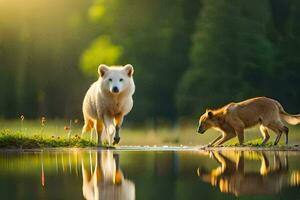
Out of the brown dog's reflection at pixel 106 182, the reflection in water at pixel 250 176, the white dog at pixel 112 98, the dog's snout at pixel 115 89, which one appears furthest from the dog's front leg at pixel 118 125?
the reflection in water at pixel 250 176

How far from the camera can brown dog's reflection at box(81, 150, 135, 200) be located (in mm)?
8078

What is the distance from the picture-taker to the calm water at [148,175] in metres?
8.34

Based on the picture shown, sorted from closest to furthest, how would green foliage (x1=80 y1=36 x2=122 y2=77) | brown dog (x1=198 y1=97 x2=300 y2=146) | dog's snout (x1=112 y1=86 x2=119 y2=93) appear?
dog's snout (x1=112 y1=86 x2=119 y2=93)
brown dog (x1=198 y1=97 x2=300 y2=146)
green foliage (x1=80 y1=36 x2=122 y2=77)

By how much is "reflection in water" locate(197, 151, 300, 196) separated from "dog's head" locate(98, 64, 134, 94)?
106 inches

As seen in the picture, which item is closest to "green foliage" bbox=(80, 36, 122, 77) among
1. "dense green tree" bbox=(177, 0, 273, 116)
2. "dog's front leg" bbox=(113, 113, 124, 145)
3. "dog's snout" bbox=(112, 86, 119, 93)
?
"dense green tree" bbox=(177, 0, 273, 116)

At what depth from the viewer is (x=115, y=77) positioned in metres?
15.1

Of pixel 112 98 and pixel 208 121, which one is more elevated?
pixel 112 98

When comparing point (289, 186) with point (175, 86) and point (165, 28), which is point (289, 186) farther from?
point (165, 28)

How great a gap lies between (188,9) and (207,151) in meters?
22.6

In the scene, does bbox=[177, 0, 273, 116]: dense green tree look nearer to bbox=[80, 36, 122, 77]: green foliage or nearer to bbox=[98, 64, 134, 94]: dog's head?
bbox=[80, 36, 122, 77]: green foliage

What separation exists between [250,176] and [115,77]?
5.63 m

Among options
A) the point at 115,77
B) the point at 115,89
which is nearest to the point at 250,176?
the point at 115,89

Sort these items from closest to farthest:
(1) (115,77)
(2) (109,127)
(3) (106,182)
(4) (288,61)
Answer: (3) (106,182), (2) (109,127), (1) (115,77), (4) (288,61)

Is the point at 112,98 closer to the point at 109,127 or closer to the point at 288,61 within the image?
the point at 109,127
